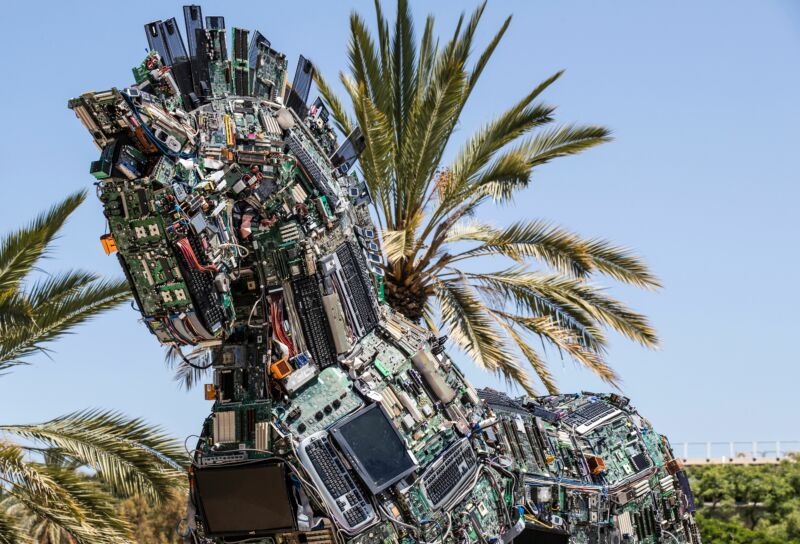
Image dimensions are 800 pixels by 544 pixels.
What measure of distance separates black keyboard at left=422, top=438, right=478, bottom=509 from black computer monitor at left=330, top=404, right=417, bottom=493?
8.4 inches

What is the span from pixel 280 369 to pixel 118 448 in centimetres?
678

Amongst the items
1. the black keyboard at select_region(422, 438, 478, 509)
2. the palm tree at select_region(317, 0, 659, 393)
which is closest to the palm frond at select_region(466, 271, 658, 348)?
the palm tree at select_region(317, 0, 659, 393)

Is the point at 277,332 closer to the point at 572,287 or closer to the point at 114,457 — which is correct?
the point at 114,457

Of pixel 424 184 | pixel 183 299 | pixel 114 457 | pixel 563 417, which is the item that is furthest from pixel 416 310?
pixel 183 299

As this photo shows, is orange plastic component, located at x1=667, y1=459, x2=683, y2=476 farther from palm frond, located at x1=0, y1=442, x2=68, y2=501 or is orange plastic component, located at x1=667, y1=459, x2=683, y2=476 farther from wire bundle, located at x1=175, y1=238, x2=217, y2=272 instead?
palm frond, located at x1=0, y1=442, x2=68, y2=501

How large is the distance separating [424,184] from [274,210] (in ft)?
27.7

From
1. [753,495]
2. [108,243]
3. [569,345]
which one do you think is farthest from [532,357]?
[753,495]

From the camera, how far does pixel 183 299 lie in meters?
6.93

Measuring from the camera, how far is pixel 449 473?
304 inches

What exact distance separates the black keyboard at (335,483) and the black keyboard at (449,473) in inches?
20.5

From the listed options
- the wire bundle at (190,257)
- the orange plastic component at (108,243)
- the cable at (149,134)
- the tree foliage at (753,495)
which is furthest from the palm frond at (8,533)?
the tree foliage at (753,495)

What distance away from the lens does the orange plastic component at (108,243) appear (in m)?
6.93

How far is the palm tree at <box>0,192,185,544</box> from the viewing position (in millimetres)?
12430

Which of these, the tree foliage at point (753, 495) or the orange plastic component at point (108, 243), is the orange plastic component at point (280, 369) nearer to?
the orange plastic component at point (108, 243)
